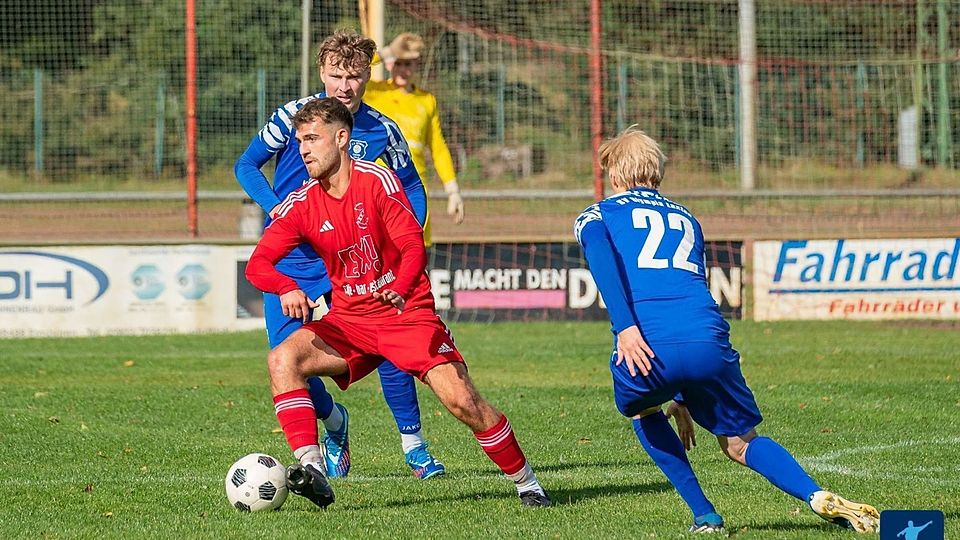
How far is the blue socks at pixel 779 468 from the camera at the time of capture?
5.12 m

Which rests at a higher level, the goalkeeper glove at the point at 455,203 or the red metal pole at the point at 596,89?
the red metal pole at the point at 596,89

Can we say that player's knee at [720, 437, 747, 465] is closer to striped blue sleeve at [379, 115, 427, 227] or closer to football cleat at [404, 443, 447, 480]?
football cleat at [404, 443, 447, 480]

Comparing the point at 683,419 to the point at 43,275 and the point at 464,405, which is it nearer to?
the point at 464,405

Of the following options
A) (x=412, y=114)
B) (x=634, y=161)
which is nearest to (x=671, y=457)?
(x=634, y=161)

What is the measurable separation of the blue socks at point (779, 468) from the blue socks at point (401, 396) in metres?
2.23

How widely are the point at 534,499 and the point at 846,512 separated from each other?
1.45 metres

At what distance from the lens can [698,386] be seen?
16.9ft

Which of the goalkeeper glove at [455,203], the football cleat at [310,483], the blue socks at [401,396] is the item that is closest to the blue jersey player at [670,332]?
the football cleat at [310,483]

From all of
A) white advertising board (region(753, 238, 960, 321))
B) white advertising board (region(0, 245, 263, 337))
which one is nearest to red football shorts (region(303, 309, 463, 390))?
white advertising board (region(0, 245, 263, 337))

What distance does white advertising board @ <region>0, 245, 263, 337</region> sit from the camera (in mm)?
13969

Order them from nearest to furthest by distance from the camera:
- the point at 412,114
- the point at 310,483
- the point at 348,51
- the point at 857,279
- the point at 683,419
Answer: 1. the point at 310,483
2. the point at 683,419
3. the point at 348,51
4. the point at 412,114
5. the point at 857,279

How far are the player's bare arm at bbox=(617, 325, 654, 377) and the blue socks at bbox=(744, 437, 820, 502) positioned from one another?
1.87 feet

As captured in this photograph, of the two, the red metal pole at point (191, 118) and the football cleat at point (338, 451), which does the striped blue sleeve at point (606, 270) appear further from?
the red metal pole at point (191, 118)

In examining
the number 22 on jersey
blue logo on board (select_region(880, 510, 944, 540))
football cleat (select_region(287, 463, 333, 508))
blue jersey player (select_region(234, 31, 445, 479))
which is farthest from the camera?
blue jersey player (select_region(234, 31, 445, 479))
